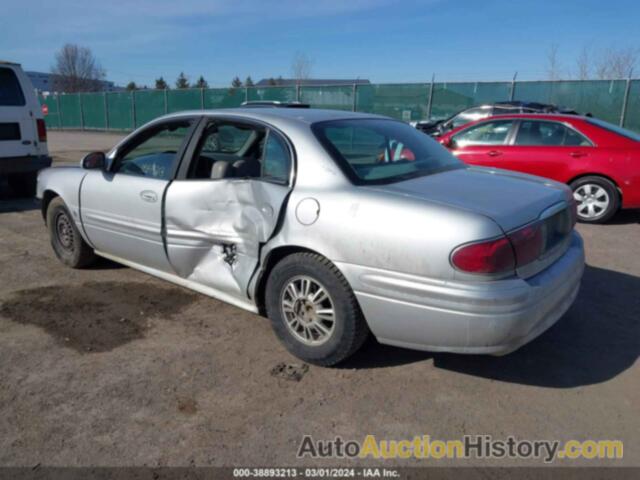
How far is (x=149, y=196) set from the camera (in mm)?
4133

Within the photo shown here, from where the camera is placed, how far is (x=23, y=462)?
2.49 m

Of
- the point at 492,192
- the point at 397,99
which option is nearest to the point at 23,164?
the point at 492,192

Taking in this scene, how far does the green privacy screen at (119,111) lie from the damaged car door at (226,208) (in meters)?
27.7

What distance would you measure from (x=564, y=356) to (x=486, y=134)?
539 centimetres

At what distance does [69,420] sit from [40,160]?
23.7ft

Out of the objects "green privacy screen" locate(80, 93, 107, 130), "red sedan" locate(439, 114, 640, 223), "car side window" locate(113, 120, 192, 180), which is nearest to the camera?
"car side window" locate(113, 120, 192, 180)

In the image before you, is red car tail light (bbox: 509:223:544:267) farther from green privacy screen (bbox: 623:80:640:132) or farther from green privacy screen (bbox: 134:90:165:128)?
green privacy screen (bbox: 134:90:165:128)

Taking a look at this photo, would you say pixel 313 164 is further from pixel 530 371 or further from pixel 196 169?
pixel 530 371

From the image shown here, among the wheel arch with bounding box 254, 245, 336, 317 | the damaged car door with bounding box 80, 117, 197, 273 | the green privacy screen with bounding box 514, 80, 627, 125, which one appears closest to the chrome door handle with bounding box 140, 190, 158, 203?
the damaged car door with bounding box 80, 117, 197, 273

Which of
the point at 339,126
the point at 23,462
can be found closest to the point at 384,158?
the point at 339,126

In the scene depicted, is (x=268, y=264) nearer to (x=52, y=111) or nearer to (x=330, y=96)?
(x=330, y=96)

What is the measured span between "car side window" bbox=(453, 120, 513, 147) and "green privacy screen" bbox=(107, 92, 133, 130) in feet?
82.2

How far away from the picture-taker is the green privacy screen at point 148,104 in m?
27.2

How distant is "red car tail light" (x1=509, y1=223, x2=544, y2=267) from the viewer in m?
2.78
